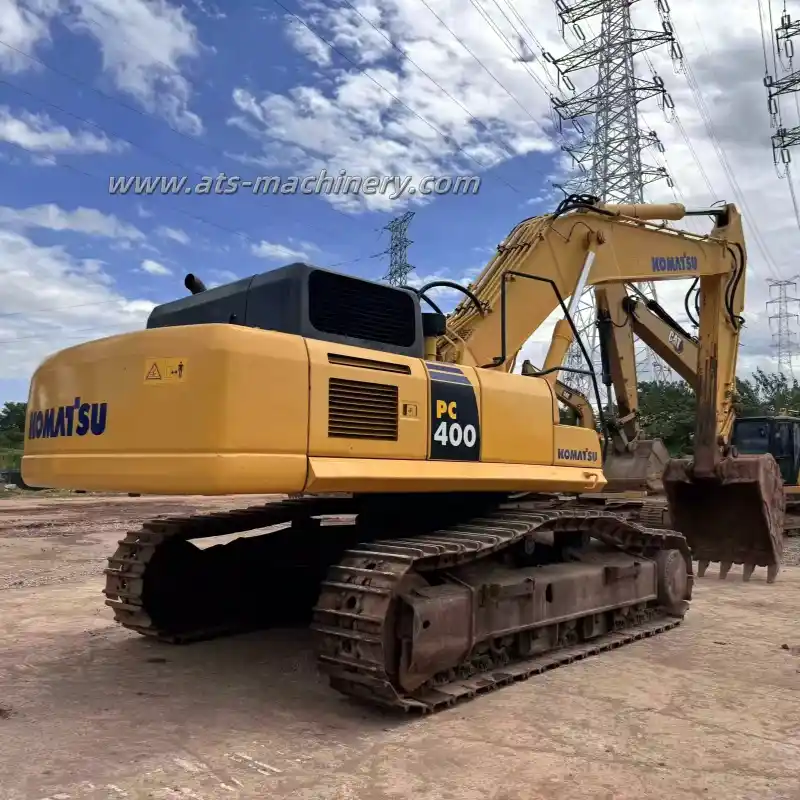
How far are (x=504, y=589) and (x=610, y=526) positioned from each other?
1772mm

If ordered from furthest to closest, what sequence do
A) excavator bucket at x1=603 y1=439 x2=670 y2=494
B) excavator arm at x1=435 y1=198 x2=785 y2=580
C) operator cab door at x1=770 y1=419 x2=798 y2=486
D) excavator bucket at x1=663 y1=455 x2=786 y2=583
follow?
operator cab door at x1=770 y1=419 x2=798 y2=486
excavator bucket at x1=603 y1=439 x2=670 y2=494
excavator bucket at x1=663 y1=455 x2=786 y2=583
excavator arm at x1=435 y1=198 x2=785 y2=580

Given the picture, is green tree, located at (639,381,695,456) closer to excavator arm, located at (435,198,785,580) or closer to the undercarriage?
excavator arm, located at (435,198,785,580)

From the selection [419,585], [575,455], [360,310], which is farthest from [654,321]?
[419,585]

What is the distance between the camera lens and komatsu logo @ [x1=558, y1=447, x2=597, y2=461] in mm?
6242

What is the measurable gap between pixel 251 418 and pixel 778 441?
15483mm

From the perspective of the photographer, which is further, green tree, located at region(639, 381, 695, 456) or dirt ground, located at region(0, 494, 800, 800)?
green tree, located at region(639, 381, 695, 456)

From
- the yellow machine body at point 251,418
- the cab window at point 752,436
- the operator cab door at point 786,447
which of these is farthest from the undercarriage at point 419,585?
the cab window at point 752,436

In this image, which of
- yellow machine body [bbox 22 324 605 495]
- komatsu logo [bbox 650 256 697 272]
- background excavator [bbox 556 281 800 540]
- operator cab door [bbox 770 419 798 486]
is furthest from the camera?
operator cab door [bbox 770 419 798 486]

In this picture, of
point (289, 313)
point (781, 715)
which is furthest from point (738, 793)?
point (289, 313)

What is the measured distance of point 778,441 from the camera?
55.8ft

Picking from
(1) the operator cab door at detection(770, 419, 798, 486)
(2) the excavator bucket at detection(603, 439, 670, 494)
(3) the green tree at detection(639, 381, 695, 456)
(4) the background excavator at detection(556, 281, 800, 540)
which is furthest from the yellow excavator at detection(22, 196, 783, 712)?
(3) the green tree at detection(639, 381, 695, 456)

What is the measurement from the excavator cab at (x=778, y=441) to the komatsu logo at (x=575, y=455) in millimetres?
11858

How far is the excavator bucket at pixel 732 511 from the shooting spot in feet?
30.1

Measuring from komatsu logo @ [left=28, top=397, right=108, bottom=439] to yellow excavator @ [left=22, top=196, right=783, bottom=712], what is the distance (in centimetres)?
2
